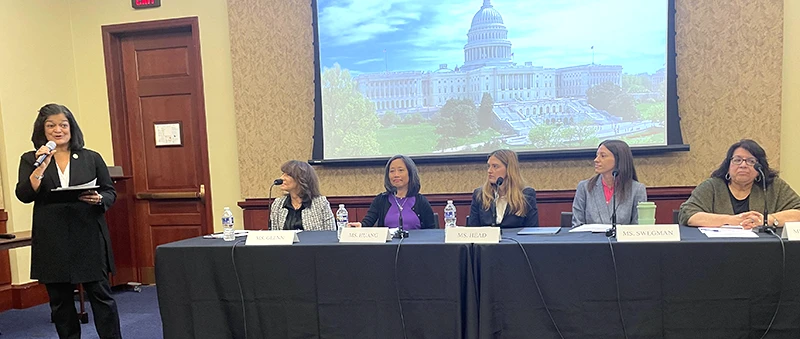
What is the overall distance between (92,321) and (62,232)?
123 cm

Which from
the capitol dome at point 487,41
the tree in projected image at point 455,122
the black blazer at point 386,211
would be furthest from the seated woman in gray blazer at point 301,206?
the capitol dome at point 487,41

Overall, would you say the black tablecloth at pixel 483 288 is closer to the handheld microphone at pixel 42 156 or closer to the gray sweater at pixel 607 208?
the gray sweater at pixel 607 208

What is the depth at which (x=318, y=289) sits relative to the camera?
6.95ft

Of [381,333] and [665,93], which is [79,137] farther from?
[665,93]

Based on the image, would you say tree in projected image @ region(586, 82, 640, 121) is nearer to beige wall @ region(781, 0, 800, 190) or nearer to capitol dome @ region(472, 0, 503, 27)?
capitol dome @ region(472, 0, 503, 27)

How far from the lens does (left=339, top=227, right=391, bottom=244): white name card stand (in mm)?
2123

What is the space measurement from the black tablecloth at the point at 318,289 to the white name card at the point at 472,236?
0.04 meters

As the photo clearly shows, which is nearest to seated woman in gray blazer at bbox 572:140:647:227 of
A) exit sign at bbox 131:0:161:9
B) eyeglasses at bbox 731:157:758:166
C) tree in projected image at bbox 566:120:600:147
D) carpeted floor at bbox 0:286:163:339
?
eyeglasses at bbox 731:157:758:166

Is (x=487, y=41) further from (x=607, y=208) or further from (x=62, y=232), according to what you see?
(x=62, y=232)

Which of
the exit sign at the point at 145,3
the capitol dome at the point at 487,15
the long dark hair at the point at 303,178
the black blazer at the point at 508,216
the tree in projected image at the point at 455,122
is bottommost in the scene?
the black blazer at the point at 508,216

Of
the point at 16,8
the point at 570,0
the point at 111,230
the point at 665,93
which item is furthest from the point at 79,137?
the point at 665,93

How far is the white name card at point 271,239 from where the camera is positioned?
2.18m

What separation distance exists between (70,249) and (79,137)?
1.86 ft

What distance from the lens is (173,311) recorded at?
7.30 ft
